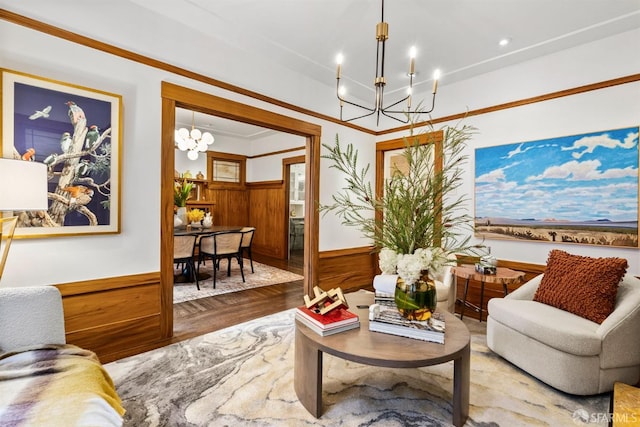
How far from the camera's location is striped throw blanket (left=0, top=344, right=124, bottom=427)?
991 millimetres

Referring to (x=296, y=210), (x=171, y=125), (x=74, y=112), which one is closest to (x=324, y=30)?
(x=171, y=125)

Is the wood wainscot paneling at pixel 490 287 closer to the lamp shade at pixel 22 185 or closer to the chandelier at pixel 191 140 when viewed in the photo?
the lamp shade at pixel 22 185

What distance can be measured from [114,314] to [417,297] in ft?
7.81

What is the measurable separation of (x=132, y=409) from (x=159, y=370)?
409 millimetres

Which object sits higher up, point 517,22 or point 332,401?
point 517,22

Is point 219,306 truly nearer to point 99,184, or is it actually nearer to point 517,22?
point 99,184

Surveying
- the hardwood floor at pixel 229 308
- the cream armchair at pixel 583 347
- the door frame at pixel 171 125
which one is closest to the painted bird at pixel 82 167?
the door frame at pixel 171 125

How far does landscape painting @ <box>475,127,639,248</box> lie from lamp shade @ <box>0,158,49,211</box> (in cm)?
408

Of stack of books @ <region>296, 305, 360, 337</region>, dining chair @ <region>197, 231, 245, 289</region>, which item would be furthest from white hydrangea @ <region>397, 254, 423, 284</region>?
dining chair @ <region>197, 231, 245, 289</region>

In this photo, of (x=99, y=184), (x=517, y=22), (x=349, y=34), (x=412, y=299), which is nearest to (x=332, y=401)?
(x=412, y=299)

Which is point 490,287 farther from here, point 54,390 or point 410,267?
point 54,390

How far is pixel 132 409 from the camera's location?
170 centimetres

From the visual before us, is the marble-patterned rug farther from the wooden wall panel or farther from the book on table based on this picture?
the wooden wall panel

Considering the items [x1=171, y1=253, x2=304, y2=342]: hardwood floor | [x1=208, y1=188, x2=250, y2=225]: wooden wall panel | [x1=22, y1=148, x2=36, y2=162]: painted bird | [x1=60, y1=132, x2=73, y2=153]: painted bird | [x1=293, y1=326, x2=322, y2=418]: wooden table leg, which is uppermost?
[x1=60, y1=132, x2=73, y2=153]: painted bird
